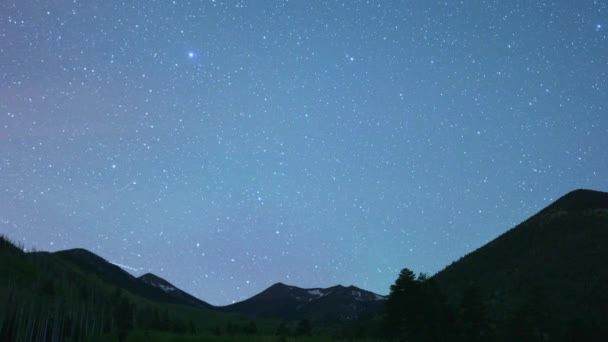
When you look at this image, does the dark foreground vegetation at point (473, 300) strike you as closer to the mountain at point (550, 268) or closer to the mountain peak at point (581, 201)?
the mountain at point (550, 268)

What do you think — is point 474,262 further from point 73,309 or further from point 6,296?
point 6,296

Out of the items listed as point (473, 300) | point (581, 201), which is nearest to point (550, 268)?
point (473, 300)

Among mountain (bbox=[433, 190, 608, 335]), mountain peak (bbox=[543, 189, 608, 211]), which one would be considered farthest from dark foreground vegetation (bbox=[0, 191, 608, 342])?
mountain peak (bbox=[543, 189, 608, 211])

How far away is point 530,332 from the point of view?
196 feet

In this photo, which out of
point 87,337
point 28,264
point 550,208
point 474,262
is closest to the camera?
point 87,337

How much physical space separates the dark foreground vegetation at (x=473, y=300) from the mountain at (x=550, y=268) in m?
0.21

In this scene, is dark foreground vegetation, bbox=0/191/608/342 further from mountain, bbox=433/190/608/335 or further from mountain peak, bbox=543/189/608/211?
mountain peak, bbox=543/189/608/211

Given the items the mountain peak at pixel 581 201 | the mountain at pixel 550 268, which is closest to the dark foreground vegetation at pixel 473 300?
the mountain at pixel 550 268

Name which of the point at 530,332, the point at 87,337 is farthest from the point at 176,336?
the point at 530,332

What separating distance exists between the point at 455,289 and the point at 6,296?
76829 millimetres

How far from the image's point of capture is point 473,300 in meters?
59.6

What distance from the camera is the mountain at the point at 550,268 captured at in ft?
270

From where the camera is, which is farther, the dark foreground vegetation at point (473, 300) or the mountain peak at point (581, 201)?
the mountain peak at point (581, 201)

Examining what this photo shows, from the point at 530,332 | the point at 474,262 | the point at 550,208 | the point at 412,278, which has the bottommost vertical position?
the point at 530,332
